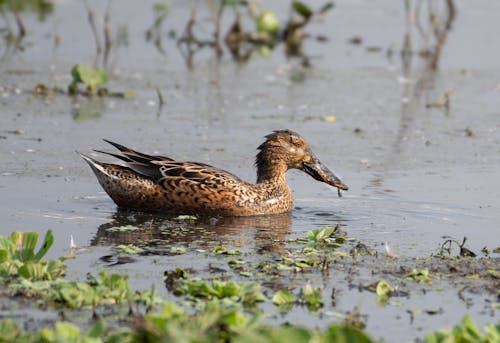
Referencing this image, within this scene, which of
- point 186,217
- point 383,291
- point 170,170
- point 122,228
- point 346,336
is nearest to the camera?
point 346,336

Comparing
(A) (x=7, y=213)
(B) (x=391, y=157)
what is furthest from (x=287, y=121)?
(A) (x=7, y=213)

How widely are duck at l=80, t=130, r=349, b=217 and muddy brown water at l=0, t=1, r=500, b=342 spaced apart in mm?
182

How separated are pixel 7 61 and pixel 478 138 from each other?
23.7ft

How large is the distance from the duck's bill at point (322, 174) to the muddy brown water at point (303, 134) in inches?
6.6

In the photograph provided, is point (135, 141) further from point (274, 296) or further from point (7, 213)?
point (274, 296)

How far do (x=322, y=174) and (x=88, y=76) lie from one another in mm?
4752

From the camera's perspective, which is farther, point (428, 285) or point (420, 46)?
point (420, 46)

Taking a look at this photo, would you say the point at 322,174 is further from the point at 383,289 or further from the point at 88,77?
the point at 88,77

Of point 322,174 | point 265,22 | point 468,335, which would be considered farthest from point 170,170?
point 265,22

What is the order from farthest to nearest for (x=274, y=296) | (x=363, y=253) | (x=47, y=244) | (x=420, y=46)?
(x=420, y=46) < (x=363, y=253) < (x=47, y=244) < (x=274, y=296)

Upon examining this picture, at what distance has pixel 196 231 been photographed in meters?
8.33

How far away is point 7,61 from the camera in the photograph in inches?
615

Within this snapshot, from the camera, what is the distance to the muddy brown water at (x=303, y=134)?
7.26m

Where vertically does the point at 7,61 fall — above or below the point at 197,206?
above
